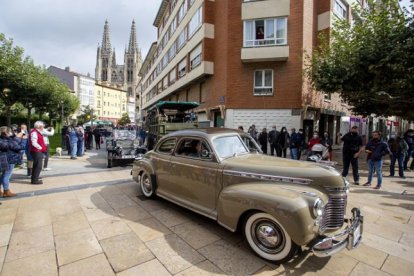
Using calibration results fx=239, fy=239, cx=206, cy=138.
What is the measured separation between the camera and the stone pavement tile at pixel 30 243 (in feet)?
11.1

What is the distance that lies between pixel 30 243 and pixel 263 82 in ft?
49.6

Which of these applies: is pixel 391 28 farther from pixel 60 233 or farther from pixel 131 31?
pixel 131 31

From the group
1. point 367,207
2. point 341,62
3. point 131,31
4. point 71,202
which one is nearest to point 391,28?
point 341,62

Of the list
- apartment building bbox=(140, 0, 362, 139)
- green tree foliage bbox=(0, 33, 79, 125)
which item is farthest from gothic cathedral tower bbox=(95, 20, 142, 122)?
apartment building bbox=(140, 0, 362, 139)

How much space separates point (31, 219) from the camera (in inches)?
179

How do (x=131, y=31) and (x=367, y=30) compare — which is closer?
(x=367, y=30)

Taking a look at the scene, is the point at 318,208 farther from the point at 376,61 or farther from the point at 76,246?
the point at 376,61

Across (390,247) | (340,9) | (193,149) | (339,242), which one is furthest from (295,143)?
(340,9)

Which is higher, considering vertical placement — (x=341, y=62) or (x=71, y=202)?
(x=341, y=62)

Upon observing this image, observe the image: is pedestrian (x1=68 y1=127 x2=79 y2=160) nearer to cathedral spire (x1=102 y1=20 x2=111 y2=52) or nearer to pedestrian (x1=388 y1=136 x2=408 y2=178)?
pedestrian (x1=388 y1=136 x2=408 y2=178)

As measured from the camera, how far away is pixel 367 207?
552 cm

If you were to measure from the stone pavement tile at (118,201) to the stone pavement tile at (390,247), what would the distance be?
15.0 feet

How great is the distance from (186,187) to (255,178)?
1521 mm

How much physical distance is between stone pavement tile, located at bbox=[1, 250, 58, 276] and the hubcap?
103 inches
